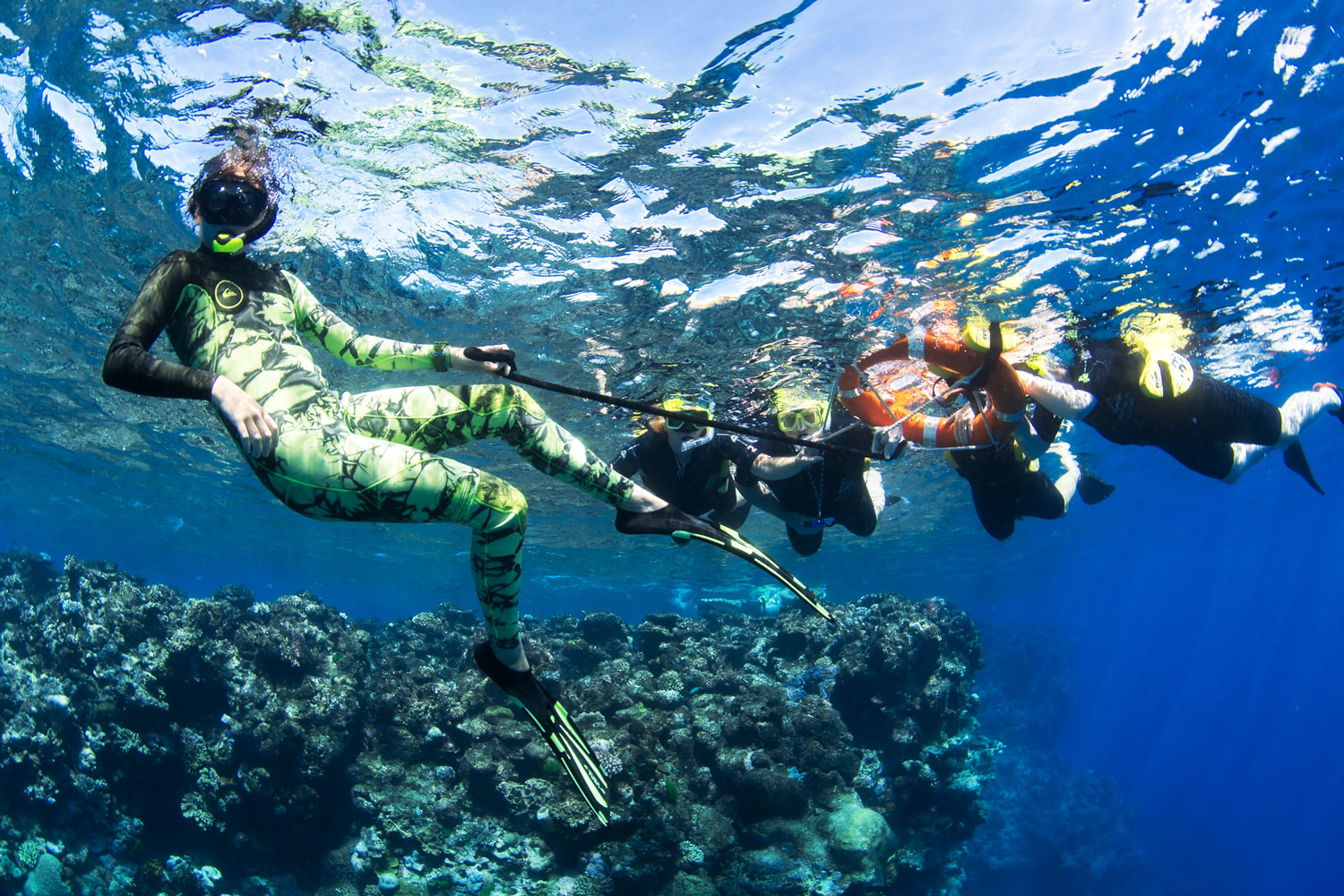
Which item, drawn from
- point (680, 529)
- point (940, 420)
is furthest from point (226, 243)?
point (940, 420)

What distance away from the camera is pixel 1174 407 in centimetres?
700

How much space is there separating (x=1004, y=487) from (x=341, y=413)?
883 cm

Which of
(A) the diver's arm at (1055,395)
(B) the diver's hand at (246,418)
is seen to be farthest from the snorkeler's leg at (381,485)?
(A) the diver's arm at (1055,395)

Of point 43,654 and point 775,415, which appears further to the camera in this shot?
point 775,415

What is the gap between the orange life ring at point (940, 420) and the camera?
641 cm

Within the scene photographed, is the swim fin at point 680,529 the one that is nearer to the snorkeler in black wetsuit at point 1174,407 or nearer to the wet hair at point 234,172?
the wet hair at point 234,172

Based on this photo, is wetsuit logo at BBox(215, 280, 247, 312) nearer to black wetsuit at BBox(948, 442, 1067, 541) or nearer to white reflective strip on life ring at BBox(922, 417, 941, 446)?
white reflective strip on life ring at BBox(922, 417, 941, 446)

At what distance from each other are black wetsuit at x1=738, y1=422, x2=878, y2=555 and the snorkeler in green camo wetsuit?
→ 13.4ft

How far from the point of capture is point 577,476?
10.8ft

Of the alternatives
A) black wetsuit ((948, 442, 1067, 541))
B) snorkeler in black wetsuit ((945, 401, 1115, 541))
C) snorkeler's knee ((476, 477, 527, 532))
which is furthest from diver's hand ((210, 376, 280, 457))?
black wetsuit ((948, 442, 1067, 541))

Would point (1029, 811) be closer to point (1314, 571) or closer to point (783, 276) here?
point (783, 276)

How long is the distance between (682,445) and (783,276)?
13.0ft

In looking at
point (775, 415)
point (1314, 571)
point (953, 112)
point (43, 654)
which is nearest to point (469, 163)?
point (953, 112)

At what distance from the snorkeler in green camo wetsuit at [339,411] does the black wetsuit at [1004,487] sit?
6257 mm
